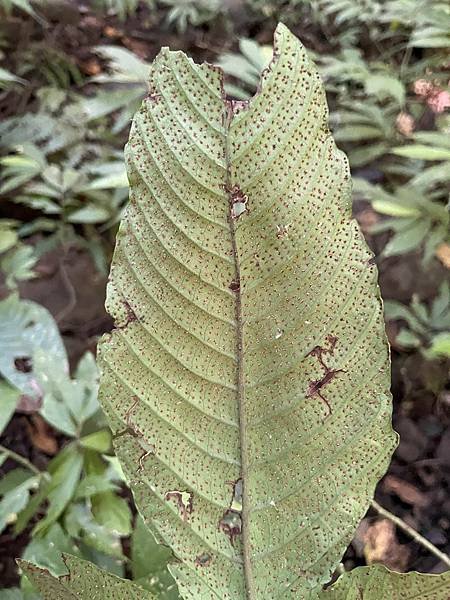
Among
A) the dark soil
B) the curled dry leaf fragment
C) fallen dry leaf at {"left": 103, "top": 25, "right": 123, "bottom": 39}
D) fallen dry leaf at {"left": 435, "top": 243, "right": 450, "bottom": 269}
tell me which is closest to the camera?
the dark soil

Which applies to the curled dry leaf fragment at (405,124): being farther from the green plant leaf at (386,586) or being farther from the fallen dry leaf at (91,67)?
the green plant leaf at (386,586)

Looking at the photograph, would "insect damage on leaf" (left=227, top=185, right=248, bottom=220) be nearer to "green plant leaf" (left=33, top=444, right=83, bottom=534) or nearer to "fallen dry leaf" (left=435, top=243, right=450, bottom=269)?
"green plant leaf" (left=33, top=444, right=83, bottom=534)

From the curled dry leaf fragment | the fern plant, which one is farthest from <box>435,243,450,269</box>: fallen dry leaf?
the fern plant

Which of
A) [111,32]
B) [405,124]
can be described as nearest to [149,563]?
[405,124]

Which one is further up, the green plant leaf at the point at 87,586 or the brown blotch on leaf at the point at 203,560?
the brown blotch on leaf at the point at 203,560

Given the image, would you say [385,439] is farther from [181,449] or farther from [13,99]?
Answer: [13,99]

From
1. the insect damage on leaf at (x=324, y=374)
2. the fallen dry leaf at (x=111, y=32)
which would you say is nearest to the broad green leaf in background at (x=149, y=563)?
the insect damage on leaf at (x=324, y=374)

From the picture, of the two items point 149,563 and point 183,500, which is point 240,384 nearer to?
point 183,500
